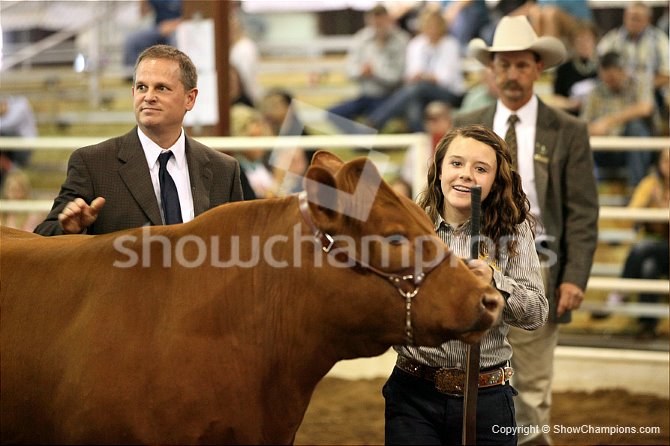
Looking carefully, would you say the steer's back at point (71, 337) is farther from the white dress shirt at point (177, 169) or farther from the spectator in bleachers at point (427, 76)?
the spectator in bleachers at point (427, 76)

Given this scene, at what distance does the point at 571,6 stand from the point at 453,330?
25.6 ft

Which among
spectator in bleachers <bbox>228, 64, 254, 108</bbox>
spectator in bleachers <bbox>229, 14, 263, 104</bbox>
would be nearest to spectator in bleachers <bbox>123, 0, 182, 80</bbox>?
spectator in bleachers <bbox>229, 14, 263, 104</bbox>

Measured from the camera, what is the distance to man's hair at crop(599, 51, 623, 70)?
8.52 metres

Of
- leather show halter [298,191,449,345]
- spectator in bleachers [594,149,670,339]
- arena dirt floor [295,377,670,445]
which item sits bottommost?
arena dirt floor [295,377,670,445]

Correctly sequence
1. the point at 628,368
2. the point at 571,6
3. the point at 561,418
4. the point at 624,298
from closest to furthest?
the point at 561,418, the point at 628,368, the point at 624,298, the point at 571,6

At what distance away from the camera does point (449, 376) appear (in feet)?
10.0

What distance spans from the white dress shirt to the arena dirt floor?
2586 millimetres

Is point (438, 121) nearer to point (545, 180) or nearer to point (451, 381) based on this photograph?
point (545, 180)

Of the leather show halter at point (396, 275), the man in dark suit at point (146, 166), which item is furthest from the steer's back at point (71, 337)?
the leather show halter at point (396, 275)

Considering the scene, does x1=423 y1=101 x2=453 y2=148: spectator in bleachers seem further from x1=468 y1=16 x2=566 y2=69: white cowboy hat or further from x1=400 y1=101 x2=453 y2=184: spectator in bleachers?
x1=468 y1=16 x2=566 y2=69: white cowboy hat

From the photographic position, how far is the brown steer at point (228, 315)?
2596mm

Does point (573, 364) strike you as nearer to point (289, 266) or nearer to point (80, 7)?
point (289, 266)

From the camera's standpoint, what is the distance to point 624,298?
308 inches

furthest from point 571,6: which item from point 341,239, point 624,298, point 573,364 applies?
point 341,239
